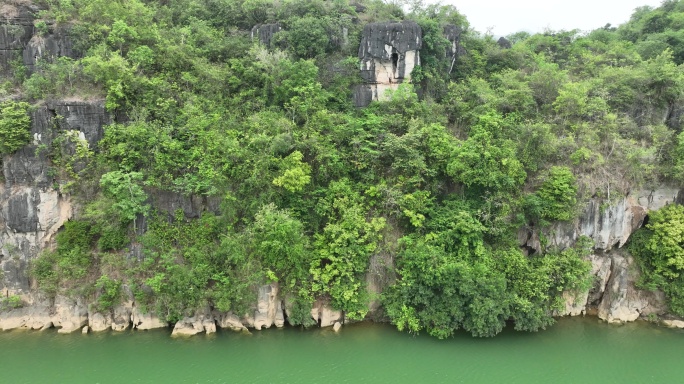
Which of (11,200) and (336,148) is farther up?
(336,148)

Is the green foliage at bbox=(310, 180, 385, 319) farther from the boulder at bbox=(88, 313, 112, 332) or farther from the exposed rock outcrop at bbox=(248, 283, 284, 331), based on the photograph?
the boulder at bbox=(88, 313, 112, 332)

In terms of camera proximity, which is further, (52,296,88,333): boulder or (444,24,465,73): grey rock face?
(444,24,465,73): grey rock face

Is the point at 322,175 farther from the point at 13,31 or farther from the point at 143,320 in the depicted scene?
the point at 13,31

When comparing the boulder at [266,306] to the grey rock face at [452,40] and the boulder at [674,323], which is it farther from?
the boulder at [674,323]

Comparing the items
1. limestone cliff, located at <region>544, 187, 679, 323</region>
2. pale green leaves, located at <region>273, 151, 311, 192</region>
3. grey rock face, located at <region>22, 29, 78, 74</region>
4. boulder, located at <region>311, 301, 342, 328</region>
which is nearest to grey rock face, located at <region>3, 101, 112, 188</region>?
grey rock face, located at <region>22, 29, 78, 74</region>

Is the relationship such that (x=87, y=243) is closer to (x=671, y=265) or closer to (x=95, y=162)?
(x=95, y=162)

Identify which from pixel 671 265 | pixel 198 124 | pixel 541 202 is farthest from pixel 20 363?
pixel 671 265
